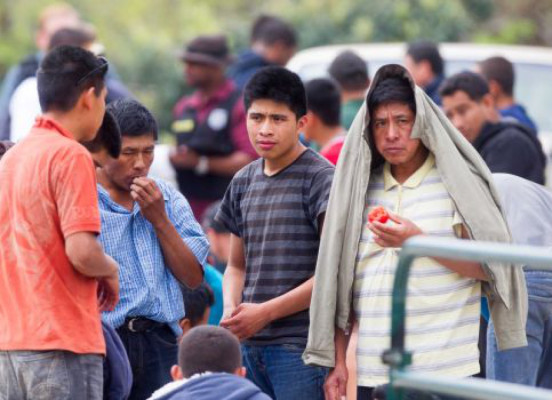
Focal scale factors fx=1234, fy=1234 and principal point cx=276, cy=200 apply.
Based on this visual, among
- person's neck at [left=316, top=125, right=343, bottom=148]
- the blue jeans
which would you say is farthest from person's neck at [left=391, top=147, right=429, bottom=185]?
person's neck at [left=316, top=125, right=343, bottom=148]

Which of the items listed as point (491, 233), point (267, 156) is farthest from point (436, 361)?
point (267, 156)

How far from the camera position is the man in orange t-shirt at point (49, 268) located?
14.0ft

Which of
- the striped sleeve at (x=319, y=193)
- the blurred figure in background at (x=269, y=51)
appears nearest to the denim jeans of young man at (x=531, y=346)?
the striped sleeve at (x=319, y=193)

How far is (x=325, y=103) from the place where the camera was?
6996 mm

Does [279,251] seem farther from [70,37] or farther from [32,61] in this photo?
[32,61]

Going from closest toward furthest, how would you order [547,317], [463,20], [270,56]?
1. [547,317]
2. [270,56]
3. [463,20]

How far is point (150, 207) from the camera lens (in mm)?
5039

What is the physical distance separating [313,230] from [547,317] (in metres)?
1.30

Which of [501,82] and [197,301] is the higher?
[501,82]

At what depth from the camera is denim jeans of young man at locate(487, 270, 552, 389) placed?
552cm

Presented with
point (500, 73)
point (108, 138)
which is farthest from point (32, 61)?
point (108, 138)

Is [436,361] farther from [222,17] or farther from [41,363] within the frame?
[222,17]

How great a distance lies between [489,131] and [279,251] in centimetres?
231

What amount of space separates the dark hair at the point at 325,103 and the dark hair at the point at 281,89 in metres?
1.60
